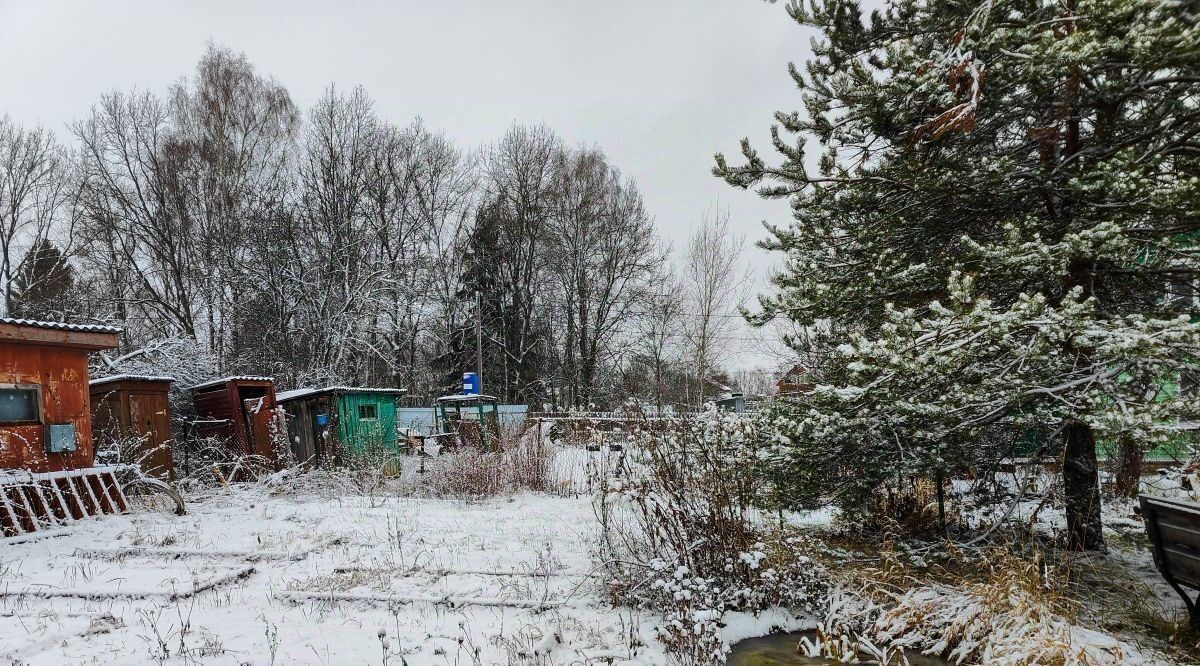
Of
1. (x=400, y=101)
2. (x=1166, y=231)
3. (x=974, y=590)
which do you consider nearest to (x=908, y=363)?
(x=974, y=590)

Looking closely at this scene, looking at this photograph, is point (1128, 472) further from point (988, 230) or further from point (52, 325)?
point (52, 325)

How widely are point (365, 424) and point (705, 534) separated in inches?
452

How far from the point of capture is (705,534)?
4910 mm

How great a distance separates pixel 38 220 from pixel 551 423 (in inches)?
862

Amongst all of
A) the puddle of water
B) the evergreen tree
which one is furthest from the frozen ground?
the evergreen tree

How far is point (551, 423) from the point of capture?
469 inches

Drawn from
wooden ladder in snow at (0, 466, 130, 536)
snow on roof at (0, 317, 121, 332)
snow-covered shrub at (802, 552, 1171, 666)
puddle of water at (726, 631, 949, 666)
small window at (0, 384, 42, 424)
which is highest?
snow on roof at (0, 317, 121, 332)

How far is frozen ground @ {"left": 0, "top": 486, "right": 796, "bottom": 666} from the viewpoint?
4.11 meters

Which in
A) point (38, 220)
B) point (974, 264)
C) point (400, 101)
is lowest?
point (974, 264)

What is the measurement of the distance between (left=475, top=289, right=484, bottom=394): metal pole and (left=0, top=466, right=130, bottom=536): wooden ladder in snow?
16580mm

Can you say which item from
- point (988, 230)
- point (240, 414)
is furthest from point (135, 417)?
point (988, 230)

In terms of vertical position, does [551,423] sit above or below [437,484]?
above

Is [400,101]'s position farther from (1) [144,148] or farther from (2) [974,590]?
(2) [974,590]

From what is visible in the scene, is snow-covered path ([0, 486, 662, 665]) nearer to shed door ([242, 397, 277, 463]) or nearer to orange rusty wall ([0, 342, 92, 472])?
orange rusty wall ([0, 342, 92, 472])
